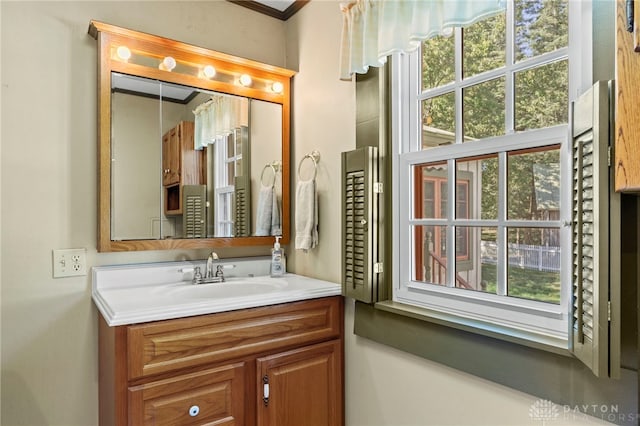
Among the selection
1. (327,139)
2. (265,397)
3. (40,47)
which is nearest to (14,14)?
(40,47)

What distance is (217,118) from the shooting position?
204 cm

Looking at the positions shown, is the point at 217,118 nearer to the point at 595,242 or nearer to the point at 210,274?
the point at 210,274

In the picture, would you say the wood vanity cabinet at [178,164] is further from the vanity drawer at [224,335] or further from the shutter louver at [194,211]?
the vanity drawer at [224,335]

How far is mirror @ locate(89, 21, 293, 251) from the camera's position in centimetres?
177

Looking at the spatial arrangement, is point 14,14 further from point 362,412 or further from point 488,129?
point 362,412

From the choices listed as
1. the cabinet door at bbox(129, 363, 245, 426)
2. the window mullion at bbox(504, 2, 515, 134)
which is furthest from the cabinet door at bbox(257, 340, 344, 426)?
the window mullion at bbox(504, 2, 515, 134)

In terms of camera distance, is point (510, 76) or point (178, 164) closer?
point (510, 76)

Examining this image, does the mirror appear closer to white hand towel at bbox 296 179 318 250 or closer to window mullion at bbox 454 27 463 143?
white hand towel at bbox 296 179 318 250

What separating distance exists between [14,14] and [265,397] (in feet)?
6.13

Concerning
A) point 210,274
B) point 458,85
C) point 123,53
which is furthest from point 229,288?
point 458,85

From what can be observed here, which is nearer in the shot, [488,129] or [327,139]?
[488,129]

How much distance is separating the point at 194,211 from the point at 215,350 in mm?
786

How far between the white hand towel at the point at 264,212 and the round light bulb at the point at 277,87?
558 millimetres

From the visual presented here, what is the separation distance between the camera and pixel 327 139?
199cm
